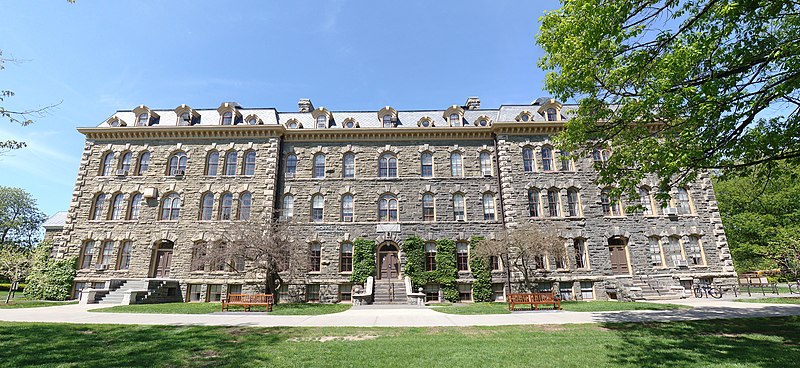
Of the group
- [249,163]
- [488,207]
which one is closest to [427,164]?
[488,207]

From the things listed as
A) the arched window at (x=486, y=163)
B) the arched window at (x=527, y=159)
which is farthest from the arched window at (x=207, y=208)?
the arched window at (x=527, y=159)

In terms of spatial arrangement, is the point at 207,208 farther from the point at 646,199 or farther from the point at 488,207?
the point at 646,199

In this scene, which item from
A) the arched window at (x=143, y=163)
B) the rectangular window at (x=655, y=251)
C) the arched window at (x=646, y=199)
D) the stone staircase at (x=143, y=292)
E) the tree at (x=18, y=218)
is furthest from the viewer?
the tree at (x=18, y=218)

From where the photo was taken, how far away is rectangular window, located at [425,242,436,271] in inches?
822

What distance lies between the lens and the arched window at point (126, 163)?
22.8 m

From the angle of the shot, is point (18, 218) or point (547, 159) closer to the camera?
point (547, 159)

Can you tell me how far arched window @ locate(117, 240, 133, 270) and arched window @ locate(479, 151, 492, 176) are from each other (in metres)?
22.6

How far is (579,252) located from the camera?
21.0 metres

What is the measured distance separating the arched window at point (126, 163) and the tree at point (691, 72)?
25.7 meters

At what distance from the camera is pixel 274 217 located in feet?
70.7

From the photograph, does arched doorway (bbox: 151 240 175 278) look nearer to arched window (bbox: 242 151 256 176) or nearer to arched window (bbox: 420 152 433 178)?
arched window (bbox: 242 151 256 176)

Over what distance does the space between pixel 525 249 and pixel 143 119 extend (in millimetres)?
25732

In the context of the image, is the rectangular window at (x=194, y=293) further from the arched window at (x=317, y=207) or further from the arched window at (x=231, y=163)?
the arched window at (x=317, y=207)

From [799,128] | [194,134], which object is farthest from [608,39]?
[194,134]
